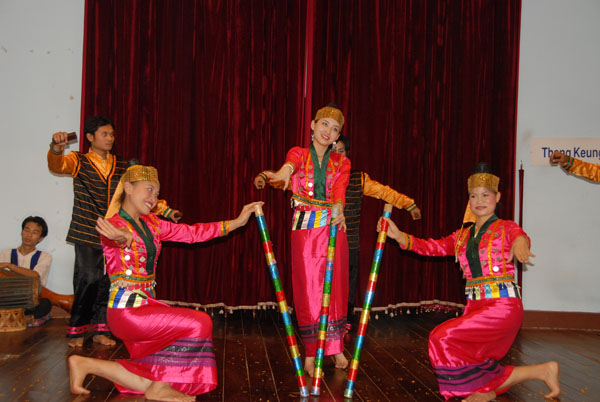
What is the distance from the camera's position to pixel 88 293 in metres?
3.54

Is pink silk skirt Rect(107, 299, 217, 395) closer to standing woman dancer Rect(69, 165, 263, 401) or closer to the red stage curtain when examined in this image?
standing woman dancer Rect(69, 165, 263, 401)

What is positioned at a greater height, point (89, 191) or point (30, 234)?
point (89, 191)

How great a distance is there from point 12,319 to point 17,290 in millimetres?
203

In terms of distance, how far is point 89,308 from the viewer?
3.56m

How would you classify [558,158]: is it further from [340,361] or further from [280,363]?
[280,363]

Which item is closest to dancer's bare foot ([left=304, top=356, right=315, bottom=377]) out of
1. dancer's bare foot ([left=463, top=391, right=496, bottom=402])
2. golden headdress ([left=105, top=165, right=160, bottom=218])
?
dancer's bare foot ([left=463, top=391, right=496, bottom=402])

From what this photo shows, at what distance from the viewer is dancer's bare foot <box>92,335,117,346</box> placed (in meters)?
3.50

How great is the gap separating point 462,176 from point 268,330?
2.20m

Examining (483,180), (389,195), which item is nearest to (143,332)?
(483,180)

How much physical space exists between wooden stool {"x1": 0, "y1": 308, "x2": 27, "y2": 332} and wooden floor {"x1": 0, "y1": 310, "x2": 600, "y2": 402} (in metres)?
0.10

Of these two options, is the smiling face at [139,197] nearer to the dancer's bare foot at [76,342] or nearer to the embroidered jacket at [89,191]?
the embroidered jacket at [89,191]

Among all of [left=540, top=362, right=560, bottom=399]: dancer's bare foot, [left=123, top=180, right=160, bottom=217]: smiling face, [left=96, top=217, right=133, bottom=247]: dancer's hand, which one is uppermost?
[left=123, top=180, right=160, bottom=217]: smiling face

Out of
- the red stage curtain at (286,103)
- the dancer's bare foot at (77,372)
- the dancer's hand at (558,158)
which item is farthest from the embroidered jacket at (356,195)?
the dancer's bare foot at (77,372)

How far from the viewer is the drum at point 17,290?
12.3ft
